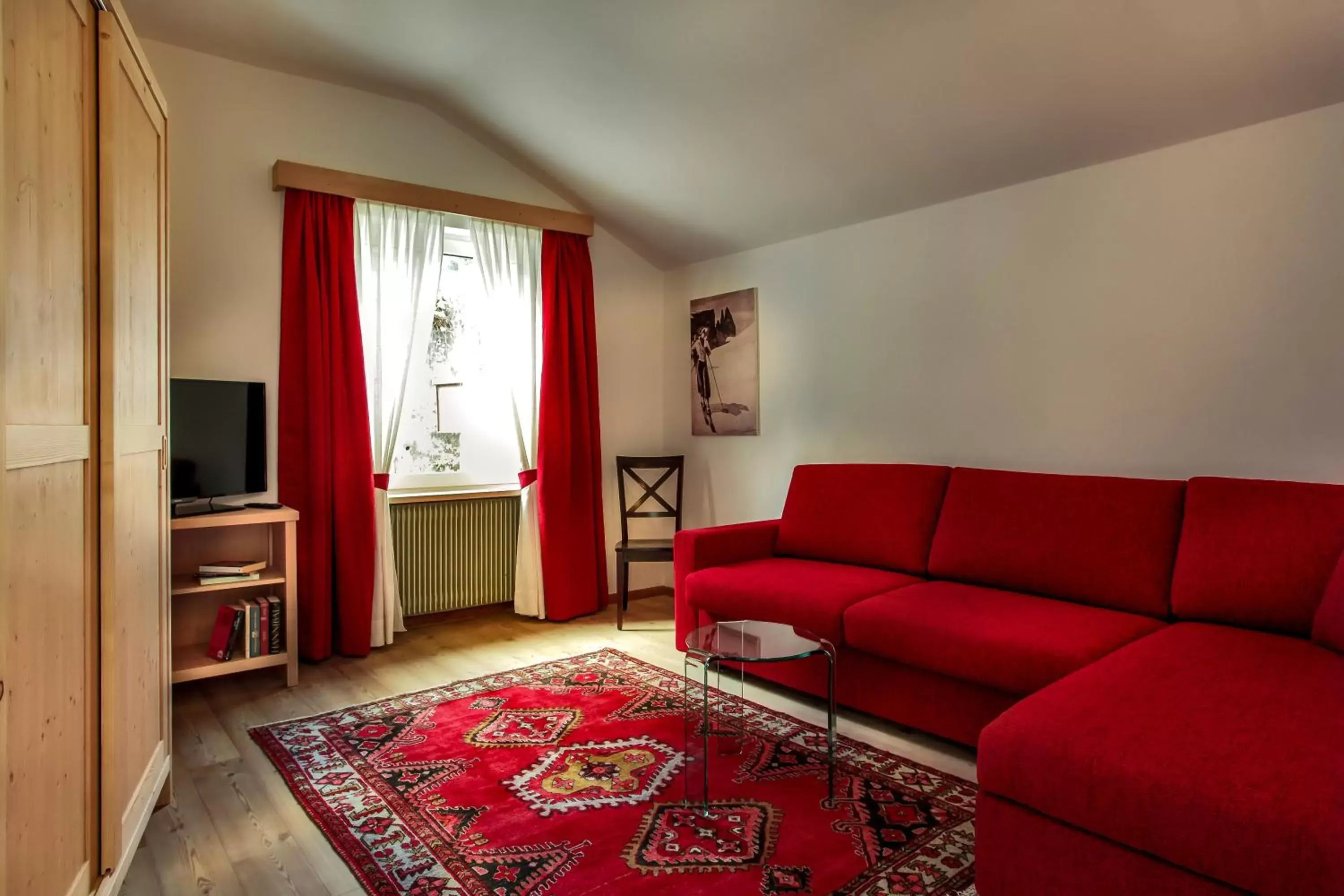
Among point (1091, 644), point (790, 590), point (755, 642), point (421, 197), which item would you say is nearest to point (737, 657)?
point (755, 642)

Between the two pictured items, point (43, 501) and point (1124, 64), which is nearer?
point (43, 501)

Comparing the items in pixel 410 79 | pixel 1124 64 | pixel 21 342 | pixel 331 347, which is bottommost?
pixel 21 342

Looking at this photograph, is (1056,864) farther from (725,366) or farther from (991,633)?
(725,366)

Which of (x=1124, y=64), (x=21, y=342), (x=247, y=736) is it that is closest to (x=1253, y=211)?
(x=1124, y=64)

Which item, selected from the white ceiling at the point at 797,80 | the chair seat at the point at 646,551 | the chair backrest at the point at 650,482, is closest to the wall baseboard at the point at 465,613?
the chair backrest at the point at 650,482

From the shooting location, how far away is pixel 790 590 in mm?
2973

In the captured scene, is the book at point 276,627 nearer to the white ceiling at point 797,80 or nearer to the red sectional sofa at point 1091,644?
the red sectional sofa at point 1091,644

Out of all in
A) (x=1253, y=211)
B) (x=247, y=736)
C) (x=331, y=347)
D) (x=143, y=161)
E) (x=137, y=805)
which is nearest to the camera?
(x=137, y=805)

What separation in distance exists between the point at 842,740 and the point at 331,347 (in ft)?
9.74

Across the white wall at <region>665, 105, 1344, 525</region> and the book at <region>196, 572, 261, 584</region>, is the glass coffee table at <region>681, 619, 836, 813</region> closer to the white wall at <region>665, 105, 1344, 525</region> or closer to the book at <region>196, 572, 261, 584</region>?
the white wall at <region>665, 105, 1344, 525</region>

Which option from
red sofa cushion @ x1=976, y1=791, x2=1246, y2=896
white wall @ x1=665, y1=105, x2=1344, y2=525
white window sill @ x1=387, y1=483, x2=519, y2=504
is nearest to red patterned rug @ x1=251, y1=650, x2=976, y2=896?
red sofa cushion @ x1=976, y1=791, x2=1246, y2=896

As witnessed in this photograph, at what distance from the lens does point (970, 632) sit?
2.38 meters

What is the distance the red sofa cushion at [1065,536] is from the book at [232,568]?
2897 mm

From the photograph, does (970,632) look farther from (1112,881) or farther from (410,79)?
(410,79)
